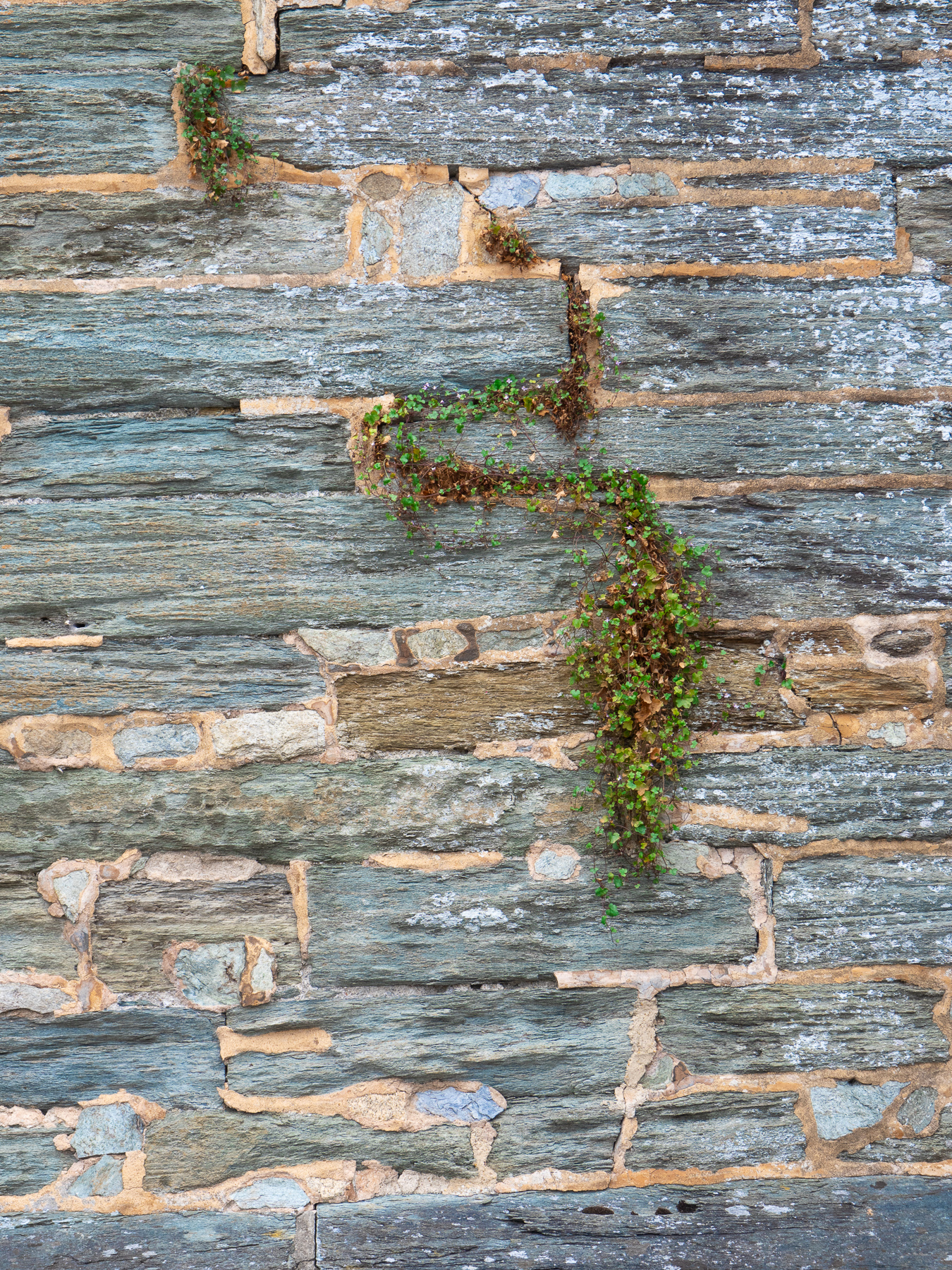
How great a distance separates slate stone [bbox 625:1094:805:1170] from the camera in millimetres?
2230

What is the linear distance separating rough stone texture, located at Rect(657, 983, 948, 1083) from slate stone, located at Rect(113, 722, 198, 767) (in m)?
1.37

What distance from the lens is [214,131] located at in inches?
85.1

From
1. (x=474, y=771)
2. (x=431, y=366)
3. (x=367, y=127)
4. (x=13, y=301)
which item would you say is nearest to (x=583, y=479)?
(x=431, y=366)

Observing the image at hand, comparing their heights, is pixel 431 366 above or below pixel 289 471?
above

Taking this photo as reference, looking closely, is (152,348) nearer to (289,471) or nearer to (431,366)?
(289,471)

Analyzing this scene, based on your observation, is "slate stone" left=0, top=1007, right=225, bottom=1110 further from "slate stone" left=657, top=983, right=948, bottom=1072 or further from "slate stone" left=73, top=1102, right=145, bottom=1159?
"slate stone" left=657, top=983, right=948, bottom=1072

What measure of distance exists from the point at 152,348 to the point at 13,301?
37 cm

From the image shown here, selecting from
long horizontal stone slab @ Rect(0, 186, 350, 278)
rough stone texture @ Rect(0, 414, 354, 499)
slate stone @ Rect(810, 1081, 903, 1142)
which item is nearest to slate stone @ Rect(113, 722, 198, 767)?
rough stone texture @ Rect(0, 414, 354, 499)

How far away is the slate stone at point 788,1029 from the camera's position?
7.36 ft

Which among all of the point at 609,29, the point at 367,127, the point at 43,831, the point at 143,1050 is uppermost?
the point at 609,29

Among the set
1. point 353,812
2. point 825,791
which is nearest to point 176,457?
point 353,812

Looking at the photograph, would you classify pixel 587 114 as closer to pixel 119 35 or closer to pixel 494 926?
pixel 119 35

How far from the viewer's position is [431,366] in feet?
7.36

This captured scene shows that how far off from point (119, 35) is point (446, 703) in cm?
185
